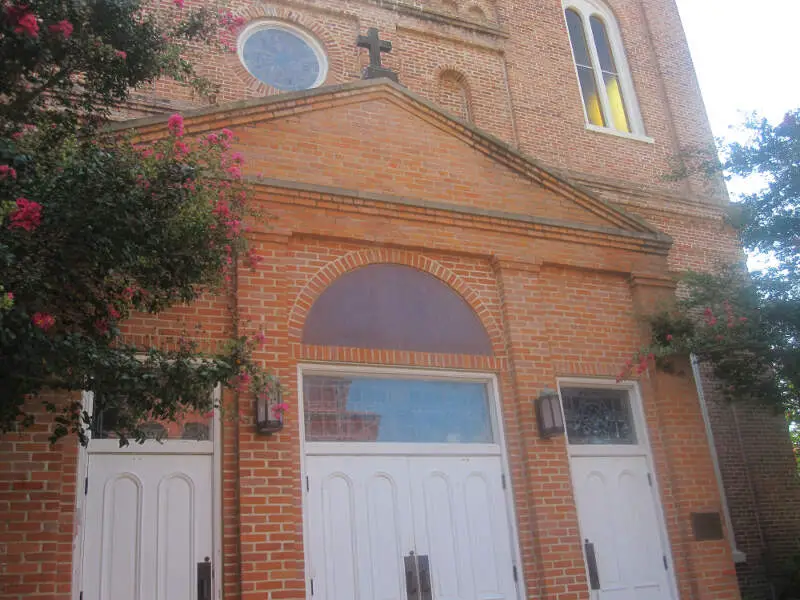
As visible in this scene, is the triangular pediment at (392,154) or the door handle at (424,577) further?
the triangular pediment at (392,154)

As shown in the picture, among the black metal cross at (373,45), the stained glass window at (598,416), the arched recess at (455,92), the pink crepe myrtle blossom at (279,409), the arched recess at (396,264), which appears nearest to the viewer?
the pink crepe myrtle blossom at (279,409)

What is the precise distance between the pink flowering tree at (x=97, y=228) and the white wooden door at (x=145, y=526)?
0.63 metres

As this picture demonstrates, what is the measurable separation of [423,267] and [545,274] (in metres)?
1.62

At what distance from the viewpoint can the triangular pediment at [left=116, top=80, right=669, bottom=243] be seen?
830cm

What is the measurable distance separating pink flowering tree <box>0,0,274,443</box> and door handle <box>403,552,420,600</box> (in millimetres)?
2291

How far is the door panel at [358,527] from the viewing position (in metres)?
7.14

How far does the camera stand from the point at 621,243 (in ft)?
32.3

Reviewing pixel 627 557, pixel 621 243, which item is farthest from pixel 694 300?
pixel 627 557

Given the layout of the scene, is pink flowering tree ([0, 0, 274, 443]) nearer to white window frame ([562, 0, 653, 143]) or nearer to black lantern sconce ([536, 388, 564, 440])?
black lantern sconce ([536, 388, 564, 440])

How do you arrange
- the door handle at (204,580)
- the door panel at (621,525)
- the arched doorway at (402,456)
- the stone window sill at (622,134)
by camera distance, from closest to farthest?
the door handle at (204,580) < the arched doorway at (402,456) < the door panel at (621,525) < the stone window sill at (622,134)

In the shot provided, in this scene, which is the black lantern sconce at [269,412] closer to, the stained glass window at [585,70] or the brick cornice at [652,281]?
the brick cornice at [652,281]

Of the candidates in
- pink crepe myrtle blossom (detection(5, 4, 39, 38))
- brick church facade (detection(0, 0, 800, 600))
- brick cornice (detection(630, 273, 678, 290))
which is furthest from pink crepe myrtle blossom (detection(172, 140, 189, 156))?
brick cornice (detection(630, 273, 678, 290))

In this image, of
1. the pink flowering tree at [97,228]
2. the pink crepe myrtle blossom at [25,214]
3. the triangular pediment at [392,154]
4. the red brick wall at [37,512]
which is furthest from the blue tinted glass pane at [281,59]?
the pink crepe myrtle blossom at [25,214]

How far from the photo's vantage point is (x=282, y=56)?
41.3ft
